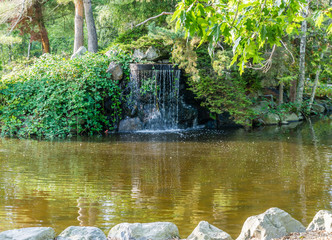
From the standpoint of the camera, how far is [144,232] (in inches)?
144

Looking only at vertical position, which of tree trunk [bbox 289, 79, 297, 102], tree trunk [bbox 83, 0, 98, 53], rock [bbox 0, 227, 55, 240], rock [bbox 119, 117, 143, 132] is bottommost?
rock [bbox 0, 227, 55, 240]

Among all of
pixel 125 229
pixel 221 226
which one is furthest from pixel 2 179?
pixel 221 226

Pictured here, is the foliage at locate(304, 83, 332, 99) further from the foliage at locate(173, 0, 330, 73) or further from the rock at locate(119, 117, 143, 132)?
the foliage at locate(173, 0, 330, 73)

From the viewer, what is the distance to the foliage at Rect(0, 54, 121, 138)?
1148 cm

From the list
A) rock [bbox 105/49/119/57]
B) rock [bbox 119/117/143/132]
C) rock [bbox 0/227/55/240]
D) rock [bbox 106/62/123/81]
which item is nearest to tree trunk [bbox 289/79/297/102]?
rock [bbox 119/117/143/132]

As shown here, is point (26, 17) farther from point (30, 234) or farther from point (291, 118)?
point (30, 234)

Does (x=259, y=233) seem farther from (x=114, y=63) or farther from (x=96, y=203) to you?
(x=114, y=63)

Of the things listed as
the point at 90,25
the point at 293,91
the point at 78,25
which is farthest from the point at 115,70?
the point at 293,91

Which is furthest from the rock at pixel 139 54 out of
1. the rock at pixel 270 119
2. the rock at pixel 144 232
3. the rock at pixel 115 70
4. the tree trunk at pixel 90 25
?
the rock at pixel 144 232

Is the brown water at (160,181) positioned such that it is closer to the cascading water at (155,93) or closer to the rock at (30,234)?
the rock at (30,234)

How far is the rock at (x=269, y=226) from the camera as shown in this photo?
3.53m

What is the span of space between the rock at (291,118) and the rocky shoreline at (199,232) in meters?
12.2

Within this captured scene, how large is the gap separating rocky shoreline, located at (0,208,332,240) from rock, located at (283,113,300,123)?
1218 cm

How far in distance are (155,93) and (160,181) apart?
7.01 metres
